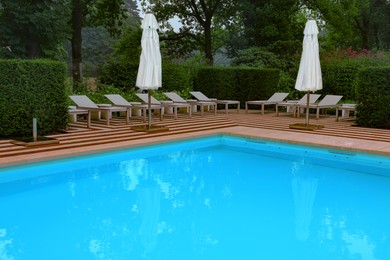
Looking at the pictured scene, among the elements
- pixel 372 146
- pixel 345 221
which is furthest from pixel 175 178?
pixel 372 146

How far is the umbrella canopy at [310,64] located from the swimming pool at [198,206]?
2657 mm

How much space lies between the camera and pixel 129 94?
15484 millimetres

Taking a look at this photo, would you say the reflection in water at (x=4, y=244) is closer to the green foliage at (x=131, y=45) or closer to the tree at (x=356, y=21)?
the green foliage at (x=131, y=45)

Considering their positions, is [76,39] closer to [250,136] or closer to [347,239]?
[250,136]

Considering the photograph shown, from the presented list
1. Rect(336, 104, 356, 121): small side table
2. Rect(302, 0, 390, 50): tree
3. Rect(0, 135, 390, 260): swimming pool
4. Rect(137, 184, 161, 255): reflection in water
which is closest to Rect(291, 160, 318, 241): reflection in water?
Rect(0, 135, 390, 260): swimming pool

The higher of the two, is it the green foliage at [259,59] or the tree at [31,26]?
the tree at [31,26]

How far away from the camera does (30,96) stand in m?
9.70

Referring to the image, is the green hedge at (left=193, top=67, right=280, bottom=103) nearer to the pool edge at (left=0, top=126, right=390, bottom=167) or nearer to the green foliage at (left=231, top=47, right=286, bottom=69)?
the green foliage at (left=231, top=47, right=286, bottom=69)

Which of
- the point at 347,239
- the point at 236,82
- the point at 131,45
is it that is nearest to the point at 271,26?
the point at 236,82

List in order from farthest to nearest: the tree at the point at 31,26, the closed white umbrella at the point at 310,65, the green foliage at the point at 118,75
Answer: the tree at the point at 31,26 → the green foliage at the point at 118,75 → the closed white umbrella at the point at 310,65

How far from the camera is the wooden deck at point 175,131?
8.66m

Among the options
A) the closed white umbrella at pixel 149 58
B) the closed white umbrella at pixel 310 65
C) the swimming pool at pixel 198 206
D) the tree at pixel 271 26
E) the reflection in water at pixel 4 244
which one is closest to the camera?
the reflection in water at pixel 4 244

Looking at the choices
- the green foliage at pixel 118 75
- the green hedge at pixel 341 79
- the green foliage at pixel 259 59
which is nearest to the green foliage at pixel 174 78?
the green foliage at pixel 118 75

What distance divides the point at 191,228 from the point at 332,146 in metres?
5.36
